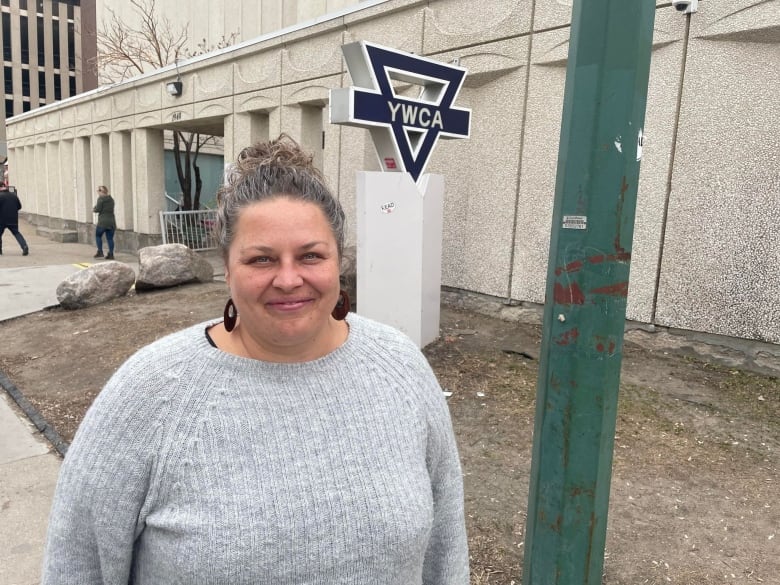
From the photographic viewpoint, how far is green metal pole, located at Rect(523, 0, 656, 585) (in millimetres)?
1711

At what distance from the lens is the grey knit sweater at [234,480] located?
121 cm

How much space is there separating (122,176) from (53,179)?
22.5ft

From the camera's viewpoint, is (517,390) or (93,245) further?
(93,245)

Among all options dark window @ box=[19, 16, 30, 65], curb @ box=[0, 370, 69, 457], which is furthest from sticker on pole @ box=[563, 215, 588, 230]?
dark window @ box=[19, 16, 30, 65]

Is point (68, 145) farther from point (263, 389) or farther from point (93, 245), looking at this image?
point (263, 389)

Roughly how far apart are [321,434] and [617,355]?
97 cm

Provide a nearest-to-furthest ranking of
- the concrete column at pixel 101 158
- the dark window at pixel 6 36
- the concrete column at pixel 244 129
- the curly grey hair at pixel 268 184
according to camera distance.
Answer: the curly grey hair at pixel 268 184 < the concrete column at pixel 244 129 < the concrete column at pixel 101 158 < the dark window at pixel 6 36

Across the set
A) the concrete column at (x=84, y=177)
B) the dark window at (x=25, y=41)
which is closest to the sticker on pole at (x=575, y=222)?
the concrete column at (x=84, y=177)

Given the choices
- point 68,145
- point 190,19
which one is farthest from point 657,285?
point 68,145

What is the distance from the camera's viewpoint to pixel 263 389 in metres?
1.31

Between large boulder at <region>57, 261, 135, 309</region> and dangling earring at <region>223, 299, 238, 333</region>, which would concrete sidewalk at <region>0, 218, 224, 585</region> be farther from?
dangling earring at <region>223, 299, 238, 333</region>

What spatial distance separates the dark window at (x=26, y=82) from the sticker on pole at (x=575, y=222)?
234 feet

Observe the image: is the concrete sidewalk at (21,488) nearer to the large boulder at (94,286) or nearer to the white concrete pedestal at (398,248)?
the large boulder at (94,286)

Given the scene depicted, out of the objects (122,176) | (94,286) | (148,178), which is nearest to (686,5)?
(94,286)
